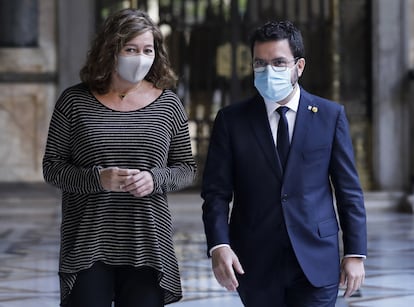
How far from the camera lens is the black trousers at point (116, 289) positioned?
366 cm

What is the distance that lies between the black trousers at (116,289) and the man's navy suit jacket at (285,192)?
317 millimetres

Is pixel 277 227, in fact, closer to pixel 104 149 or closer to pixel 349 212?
pixel 349 212

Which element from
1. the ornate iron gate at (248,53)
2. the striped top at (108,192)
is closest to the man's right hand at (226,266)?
the striped top at (108,192)

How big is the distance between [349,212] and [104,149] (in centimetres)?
87

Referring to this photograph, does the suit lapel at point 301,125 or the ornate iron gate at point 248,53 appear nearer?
the suit lapel at point 301,125

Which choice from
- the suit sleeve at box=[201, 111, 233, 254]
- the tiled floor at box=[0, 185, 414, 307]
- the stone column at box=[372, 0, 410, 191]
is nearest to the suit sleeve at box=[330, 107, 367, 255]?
the suit sleeve at box=[201, 111, 233, 254]

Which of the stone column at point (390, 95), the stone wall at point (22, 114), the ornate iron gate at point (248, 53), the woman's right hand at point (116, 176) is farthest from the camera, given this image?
the ornate iron gate at point (248, 53)

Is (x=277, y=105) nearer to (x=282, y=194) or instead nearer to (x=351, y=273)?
(x=282, y=194)

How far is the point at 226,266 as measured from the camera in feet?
11.2

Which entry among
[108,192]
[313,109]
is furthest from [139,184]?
[313,109]

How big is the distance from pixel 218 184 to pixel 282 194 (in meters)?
0.22

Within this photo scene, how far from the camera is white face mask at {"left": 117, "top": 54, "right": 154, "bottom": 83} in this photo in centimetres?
368

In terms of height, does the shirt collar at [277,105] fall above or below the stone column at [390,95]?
above

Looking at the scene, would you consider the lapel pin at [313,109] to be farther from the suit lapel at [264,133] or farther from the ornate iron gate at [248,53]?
the ornate iron gate at [248,53]
